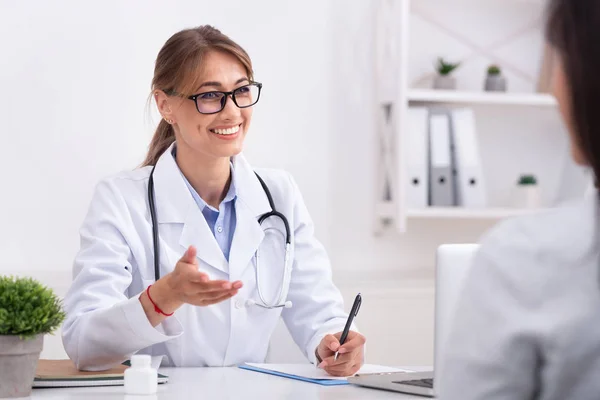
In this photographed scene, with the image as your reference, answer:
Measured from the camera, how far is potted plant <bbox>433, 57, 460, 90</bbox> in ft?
10.3

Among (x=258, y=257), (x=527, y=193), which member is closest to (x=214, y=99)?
Answer: (x=258, y=257)

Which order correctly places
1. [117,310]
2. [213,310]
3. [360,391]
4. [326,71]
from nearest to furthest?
[360,391], [117,310], [213,310], [326,71]

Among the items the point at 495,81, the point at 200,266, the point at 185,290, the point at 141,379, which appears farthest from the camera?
the point at 495,81

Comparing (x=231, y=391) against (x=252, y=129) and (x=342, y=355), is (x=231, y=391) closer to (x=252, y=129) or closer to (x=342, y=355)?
(x=342, y=355)

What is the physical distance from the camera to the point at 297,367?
1.88 metres

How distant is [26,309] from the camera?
1380 millimetres

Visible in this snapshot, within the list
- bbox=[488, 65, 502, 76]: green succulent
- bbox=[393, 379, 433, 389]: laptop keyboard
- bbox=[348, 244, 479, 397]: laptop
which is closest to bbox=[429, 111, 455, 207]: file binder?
bbox=[488, 65, 502, 76]: green succulent

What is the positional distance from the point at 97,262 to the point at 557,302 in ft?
4.72

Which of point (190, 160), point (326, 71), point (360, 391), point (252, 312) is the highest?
point (326, 71)

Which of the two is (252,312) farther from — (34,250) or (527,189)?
(527,189)

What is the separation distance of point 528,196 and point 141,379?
2090 mm

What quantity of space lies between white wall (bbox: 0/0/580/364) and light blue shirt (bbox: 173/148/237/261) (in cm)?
76

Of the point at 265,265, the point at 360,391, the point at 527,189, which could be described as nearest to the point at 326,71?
the point at 527,189

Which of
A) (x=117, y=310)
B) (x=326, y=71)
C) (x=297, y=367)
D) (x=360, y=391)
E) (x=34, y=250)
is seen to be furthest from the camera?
(x=326, y=71)
